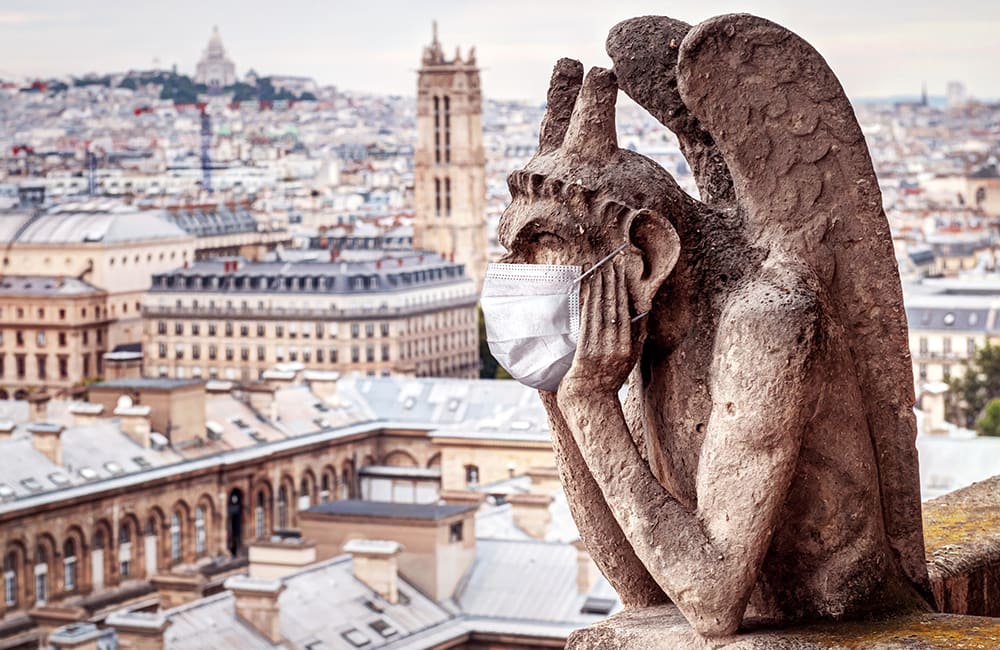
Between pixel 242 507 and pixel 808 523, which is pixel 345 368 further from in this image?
pixel 808 523

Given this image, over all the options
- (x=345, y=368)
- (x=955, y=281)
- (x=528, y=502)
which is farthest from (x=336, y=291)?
(x=528, y=502)

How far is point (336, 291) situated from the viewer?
92938 mm

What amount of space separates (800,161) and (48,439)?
44428 millimetres

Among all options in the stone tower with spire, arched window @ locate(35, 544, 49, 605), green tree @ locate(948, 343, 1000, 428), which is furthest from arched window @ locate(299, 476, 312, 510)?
the stone tower with spire

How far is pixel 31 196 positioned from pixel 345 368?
1611 inches

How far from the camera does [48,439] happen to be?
48469 millimetres

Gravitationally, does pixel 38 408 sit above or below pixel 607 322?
below

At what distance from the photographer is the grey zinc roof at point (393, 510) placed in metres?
38.0

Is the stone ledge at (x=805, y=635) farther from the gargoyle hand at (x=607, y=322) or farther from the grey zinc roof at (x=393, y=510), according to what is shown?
the grey zinc roof at (x=393, y=510)

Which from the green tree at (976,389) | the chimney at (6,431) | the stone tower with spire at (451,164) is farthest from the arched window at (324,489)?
the stone tower with spire at (451,164)

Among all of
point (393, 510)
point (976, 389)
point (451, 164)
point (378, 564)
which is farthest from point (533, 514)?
point (451, 164)

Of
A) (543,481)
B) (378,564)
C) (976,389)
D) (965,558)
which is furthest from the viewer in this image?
(976,389)

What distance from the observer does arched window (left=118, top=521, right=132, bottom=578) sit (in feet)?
166

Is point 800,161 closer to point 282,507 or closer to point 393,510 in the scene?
point 393,510
